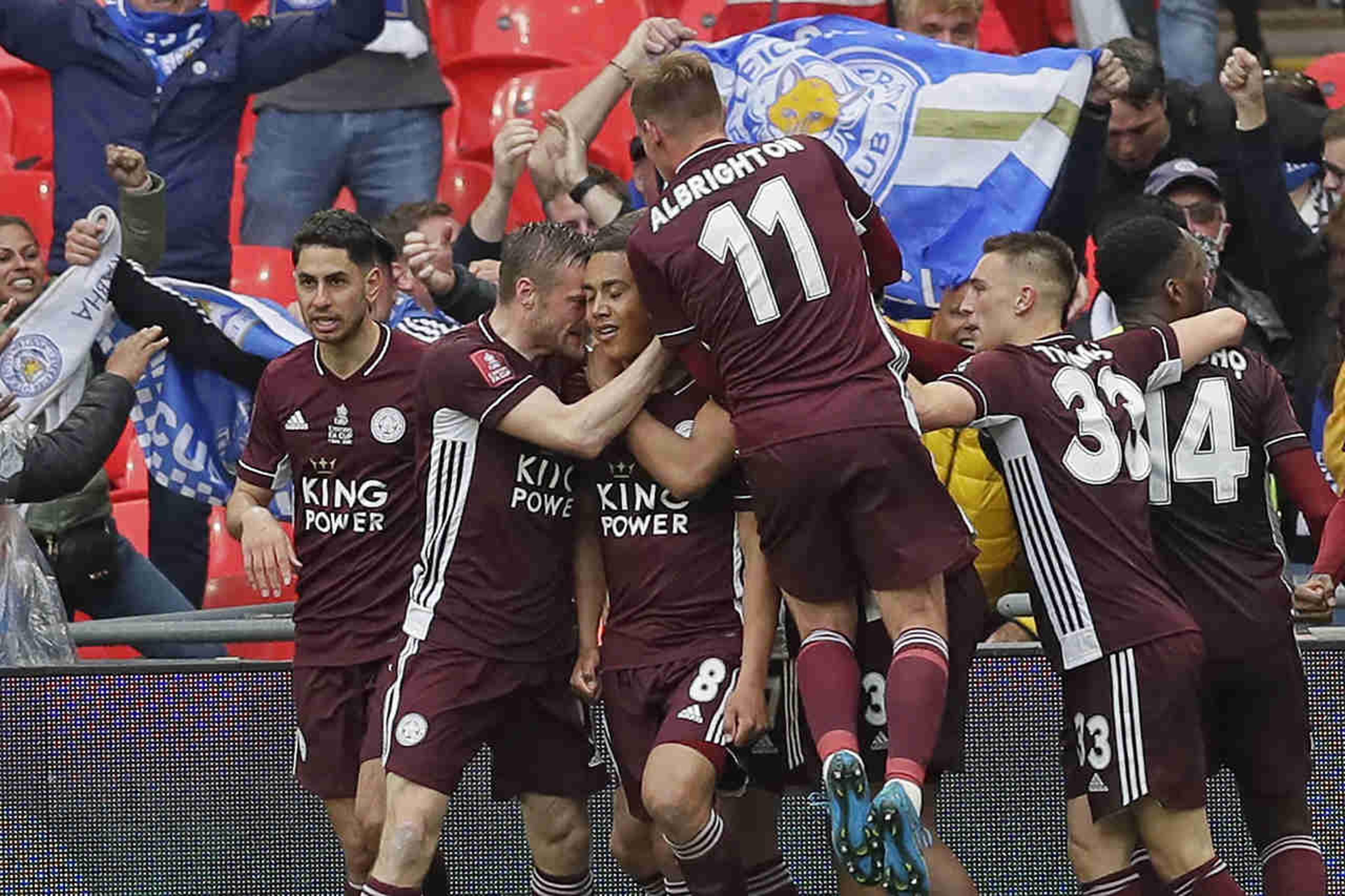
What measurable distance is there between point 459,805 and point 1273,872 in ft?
7.29

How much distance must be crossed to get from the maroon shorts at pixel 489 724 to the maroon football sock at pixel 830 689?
27.0 inches

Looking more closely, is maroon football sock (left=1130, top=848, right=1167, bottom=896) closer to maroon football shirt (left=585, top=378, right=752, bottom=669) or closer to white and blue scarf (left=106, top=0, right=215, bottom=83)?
maroon football shirt (left=585, top=378, right=752, bottom=669)

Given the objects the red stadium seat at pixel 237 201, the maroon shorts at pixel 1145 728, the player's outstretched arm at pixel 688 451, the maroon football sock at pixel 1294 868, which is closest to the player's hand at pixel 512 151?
the player's outstretched arm at pixel 688 451

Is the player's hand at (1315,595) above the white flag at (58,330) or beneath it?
above

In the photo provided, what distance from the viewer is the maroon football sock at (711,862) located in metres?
5.59

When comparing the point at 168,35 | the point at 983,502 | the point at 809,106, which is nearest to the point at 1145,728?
the point at 983,502

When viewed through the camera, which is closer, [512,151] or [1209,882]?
[1209,882]

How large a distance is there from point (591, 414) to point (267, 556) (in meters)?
0.98

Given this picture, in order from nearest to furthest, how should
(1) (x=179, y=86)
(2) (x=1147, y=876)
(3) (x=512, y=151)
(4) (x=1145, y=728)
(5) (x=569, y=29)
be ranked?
(4) (x=1145, y=728) → (2) (x=1147, y=876) → (3) (x=512, y=151) → (1) (x=179, y=86) → (5) (x=569, y=29)

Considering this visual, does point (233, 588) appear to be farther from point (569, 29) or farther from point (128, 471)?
point (569, 29)

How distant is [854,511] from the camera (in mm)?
5449

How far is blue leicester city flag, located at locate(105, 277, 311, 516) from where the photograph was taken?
7.71m

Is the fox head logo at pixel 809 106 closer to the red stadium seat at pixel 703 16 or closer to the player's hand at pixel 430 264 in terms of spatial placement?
the player's hand at pixel 430 264

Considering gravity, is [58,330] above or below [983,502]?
below
